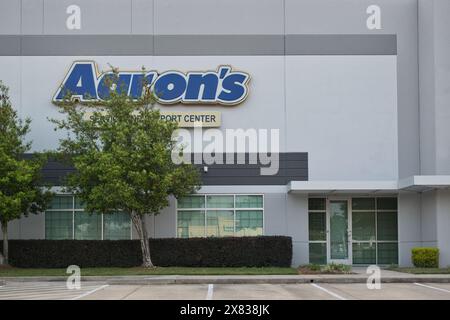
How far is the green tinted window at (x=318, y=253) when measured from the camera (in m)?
29.0

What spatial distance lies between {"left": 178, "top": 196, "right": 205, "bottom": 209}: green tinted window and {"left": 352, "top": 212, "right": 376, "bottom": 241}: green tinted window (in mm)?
5897

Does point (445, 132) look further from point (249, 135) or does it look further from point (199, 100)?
point (199, 100)

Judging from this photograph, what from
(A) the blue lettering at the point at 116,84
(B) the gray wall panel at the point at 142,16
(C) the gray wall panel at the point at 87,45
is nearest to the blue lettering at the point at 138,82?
(A) the blue lettering at the point at 116,84

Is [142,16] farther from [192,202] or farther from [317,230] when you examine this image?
[317,230]

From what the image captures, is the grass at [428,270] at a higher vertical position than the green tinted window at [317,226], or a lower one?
lower

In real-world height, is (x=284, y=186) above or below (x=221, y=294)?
above

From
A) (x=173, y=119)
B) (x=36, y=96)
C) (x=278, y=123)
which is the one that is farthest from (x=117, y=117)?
(x=278, y=123)

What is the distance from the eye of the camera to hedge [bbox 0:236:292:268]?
1086 inches

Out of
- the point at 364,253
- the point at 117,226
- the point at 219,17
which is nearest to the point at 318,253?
the point at 364,253

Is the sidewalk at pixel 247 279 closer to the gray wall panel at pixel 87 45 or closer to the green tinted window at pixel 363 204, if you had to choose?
the green tinted window at pixel 363 204

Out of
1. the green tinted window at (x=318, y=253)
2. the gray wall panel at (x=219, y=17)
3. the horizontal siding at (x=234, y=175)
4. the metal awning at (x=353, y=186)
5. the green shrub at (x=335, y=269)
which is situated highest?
the gray wall panel at (x=219, y=17)

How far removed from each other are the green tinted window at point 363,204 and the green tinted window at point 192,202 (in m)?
5.88

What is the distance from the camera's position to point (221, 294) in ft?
61.0

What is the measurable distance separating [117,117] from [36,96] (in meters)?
4.60
